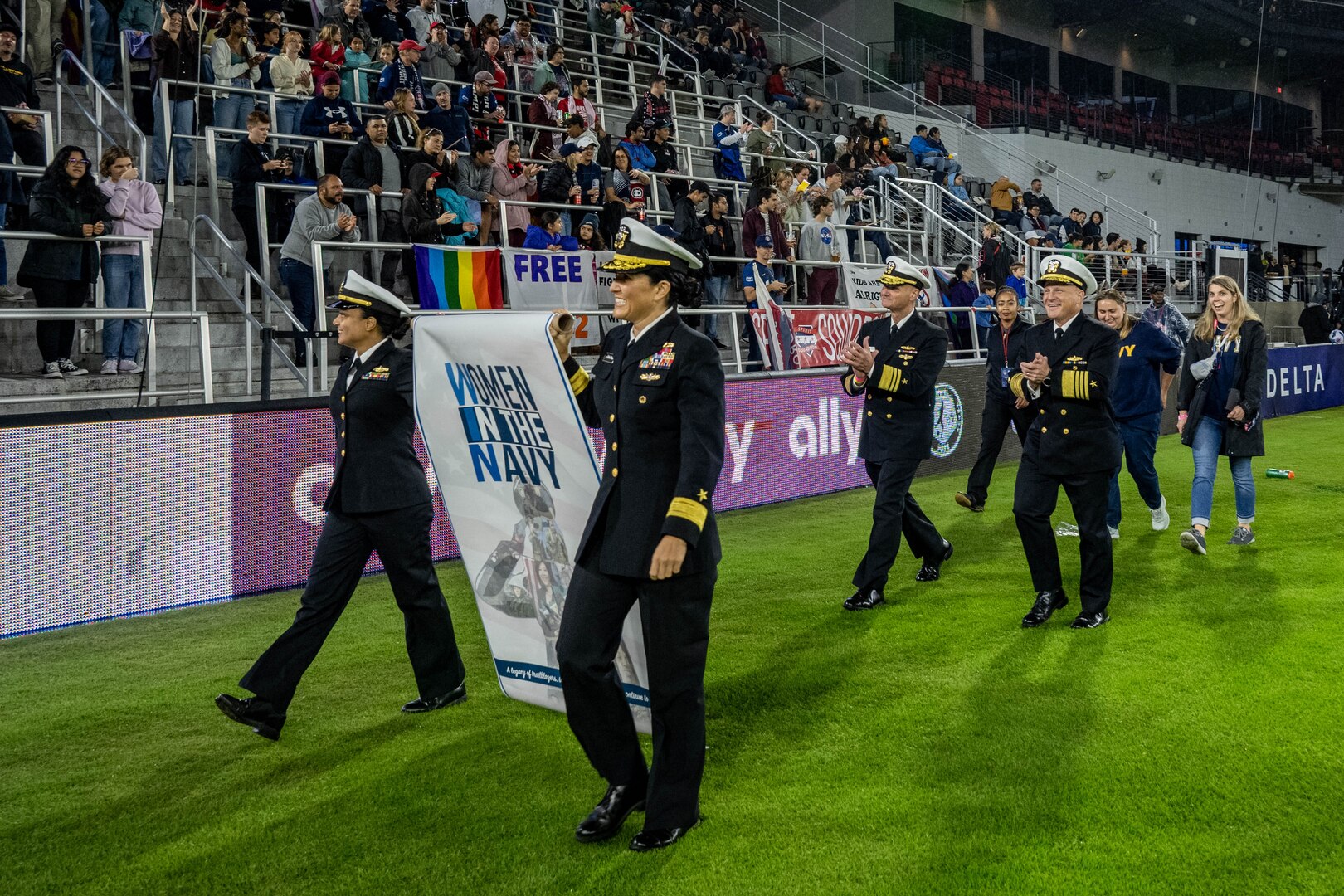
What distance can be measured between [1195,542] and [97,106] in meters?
10.4

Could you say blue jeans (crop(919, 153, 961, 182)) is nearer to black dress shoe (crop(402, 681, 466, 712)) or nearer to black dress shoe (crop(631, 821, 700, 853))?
black dress shoe (crop(402, 681, 466, 712))

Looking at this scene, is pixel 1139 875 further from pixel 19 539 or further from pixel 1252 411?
pixel 19 539

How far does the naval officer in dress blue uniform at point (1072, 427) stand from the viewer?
6562 millimetres

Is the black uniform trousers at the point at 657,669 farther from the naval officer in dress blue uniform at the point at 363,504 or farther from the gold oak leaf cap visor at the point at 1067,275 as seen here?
the gold oak leaf cap visor at the point at 1067,275

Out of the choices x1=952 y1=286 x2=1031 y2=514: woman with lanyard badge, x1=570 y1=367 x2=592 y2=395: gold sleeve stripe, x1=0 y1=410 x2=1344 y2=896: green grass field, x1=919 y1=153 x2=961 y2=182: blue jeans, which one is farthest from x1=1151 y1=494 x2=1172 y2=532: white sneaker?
x1=919 y1=153 x2=961 y2=182: blue jeans

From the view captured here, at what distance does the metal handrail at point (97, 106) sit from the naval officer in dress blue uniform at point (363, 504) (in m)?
6.25

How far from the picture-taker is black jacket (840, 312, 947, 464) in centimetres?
749

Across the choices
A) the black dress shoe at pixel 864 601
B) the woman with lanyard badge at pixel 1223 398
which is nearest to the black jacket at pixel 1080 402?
the black dress shoe at pixel 864 601

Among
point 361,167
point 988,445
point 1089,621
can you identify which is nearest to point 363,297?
point 1089,621

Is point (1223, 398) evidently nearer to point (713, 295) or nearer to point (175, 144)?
point (713, 295)

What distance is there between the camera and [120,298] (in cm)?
914

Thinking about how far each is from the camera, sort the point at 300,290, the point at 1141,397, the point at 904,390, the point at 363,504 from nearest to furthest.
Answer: the point at 363,504 < the point at 904,390 < the point at 1141,397 < the point at 300,290

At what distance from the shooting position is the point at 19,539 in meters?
7.09

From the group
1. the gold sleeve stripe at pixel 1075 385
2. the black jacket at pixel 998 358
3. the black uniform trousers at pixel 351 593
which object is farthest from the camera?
the black jacket at pixel 998 358
